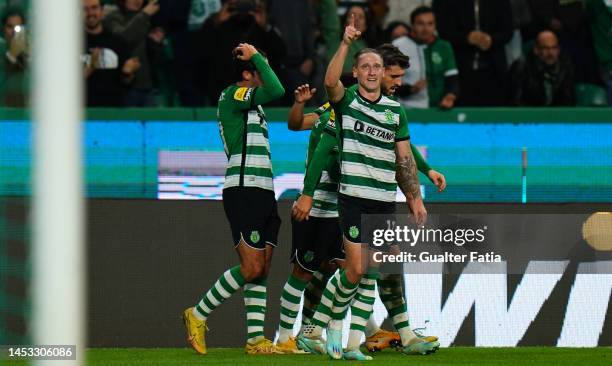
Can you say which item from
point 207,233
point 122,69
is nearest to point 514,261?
point 207,233

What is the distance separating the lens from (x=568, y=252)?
36.4ft

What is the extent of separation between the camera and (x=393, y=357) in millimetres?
9523

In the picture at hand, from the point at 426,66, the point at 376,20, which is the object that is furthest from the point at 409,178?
Answer: the point at 376,20

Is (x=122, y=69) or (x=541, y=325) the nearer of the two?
(x=541, y=325)

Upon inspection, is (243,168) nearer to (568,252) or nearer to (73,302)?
(568,252)

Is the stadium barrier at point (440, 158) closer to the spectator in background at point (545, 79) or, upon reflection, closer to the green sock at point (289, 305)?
the spectator in background at point (545, 79)

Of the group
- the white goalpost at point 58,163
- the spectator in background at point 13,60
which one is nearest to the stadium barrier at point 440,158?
the spectator in background at point 13,60

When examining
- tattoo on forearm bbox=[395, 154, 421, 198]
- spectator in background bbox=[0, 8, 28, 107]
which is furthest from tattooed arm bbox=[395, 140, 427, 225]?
spectator in background bbox=[0, 8, 28, 107]

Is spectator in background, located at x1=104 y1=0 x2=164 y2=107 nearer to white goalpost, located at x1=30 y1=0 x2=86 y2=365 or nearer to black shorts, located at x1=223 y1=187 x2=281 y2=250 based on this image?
black shorts, located at x1=223 y1=187 x2=281 y2=250

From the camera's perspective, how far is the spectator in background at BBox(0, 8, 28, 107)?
7.38 meters

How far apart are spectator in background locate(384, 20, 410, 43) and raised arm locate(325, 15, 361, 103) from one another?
3777 millimetres

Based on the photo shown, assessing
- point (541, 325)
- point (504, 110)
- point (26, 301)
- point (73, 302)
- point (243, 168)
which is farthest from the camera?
point (504, 110)

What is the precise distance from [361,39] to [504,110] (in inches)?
66.6

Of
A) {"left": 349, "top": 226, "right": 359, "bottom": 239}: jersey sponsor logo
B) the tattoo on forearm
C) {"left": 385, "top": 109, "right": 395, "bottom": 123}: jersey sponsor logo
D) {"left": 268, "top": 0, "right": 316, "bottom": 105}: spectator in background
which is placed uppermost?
{"left": 268, "top": 0, "right": 316, "bottom": 105}: spectator in background
